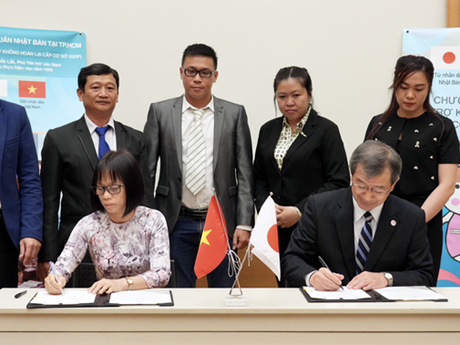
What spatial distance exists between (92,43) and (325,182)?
224 cm

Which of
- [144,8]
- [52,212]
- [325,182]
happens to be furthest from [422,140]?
[144,8]

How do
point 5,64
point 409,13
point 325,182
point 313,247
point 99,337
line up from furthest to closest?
point 409,13, point 5,64, point 325,182, point 313,247, point 99,337

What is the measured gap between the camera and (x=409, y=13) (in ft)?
12.5

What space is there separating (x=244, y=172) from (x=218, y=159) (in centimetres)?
17

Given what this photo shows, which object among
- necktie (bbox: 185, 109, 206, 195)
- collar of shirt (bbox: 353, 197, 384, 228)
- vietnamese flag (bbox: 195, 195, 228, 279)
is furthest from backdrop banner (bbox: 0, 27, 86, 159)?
collar of shirt (bbox: 353, 197, 384, 228)

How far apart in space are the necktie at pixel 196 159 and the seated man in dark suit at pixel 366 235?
0.72m

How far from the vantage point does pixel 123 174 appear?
2.01 metres

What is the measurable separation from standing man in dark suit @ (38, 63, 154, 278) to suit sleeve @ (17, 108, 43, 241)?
0.06m

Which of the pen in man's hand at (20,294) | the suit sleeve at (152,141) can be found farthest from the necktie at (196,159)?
the pen in man's hand at (20,294)

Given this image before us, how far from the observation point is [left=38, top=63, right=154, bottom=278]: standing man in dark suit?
240cm

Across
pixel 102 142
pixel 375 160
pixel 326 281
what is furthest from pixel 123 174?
pixel 375 160

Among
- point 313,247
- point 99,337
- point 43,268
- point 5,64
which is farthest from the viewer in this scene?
point 5,64

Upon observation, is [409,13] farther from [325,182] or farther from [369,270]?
[369,270]

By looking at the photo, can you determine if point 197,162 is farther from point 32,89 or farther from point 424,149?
point 32,89
